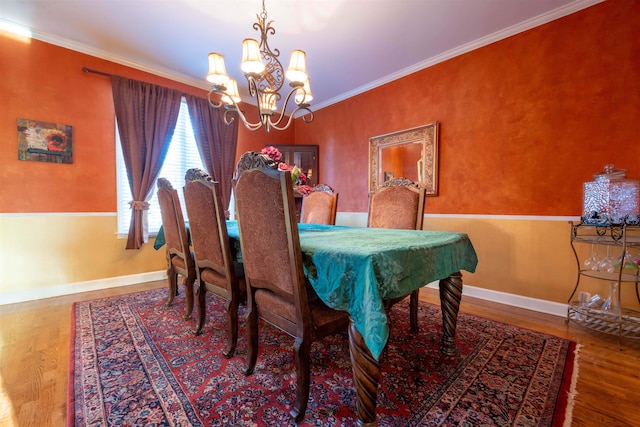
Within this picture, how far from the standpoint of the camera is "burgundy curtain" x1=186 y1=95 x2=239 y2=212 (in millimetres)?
3682

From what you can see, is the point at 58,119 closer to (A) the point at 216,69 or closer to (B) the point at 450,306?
(A) the point at 216,69

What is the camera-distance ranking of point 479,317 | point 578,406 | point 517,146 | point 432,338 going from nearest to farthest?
point 578,406 < point 432,338 < point 479,317 < point 517,146

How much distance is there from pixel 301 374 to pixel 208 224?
1.01m

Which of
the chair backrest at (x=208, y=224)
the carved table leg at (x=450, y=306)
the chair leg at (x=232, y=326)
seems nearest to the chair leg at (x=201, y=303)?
the chair backrest at (x=208, y=224)

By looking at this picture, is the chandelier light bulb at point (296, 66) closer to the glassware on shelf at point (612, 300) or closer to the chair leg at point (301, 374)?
the chair leg at point (301, 374)

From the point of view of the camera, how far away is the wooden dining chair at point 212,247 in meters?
1.53

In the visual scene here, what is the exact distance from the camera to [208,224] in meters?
1.62

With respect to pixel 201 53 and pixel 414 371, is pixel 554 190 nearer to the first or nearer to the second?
pixel 414 371

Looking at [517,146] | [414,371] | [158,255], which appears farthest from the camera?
[158,255]

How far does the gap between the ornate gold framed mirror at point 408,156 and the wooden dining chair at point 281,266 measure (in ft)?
7.96

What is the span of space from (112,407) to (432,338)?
1856mm

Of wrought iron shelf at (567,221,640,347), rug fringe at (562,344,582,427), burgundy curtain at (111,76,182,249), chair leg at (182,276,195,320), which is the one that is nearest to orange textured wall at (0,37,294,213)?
burgundy curtain at (111,76,182,249)

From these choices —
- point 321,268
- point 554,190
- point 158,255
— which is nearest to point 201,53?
point 158,255

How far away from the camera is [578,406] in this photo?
1.20 meters
